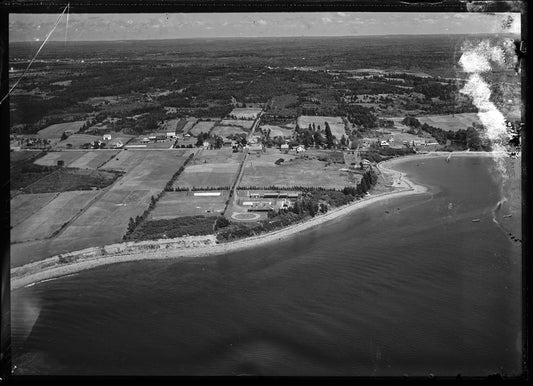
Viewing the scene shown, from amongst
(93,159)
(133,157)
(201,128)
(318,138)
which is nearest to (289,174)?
(318,138)

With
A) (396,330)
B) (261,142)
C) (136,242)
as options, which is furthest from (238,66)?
(396,330)

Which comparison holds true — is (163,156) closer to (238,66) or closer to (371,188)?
(238,66)

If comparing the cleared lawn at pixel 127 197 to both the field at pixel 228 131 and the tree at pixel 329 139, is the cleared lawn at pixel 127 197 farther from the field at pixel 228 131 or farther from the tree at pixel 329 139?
the tree at pixel 329 139

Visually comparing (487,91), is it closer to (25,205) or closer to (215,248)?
(215,248)

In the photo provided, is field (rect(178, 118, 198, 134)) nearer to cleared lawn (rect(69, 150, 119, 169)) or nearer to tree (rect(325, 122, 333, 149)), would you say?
cleared lawn (rect(69, 150, 119, 169))

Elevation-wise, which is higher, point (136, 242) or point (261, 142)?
point (261, 142)

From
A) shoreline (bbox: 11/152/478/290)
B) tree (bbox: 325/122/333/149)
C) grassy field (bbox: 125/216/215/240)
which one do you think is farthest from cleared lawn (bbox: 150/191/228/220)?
tree (bbox: 325/122/333/149)
